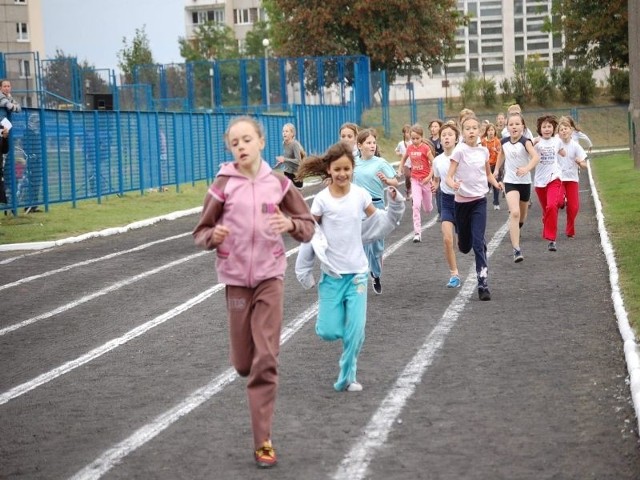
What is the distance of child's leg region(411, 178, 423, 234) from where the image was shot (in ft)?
66.1

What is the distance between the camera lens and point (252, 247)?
24.2ft

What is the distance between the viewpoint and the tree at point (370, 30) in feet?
243

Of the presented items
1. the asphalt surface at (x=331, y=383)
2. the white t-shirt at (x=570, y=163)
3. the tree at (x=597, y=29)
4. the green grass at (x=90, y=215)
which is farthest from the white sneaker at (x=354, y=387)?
the tree at (x=597, y=29)

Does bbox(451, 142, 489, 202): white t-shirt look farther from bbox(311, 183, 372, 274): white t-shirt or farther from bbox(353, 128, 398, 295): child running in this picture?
bbox(311, 183, 372, 274): white t-shirt

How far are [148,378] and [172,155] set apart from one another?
25.9 m

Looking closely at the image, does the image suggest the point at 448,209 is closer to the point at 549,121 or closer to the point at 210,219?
the point at 549,121

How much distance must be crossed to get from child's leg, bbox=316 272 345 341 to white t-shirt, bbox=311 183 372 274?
11 cm

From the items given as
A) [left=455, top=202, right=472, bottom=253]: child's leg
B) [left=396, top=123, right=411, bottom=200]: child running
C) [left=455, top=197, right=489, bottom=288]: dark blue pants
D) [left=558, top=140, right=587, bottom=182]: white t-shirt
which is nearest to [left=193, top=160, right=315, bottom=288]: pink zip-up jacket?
[left=455, top=197, right=489, bottom=288]: dark blue pants

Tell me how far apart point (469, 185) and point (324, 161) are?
16.7 feet

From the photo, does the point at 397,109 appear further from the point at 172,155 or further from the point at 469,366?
the point at 469,366

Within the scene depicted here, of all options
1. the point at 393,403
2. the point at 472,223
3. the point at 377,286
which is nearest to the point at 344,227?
the point at 393,403

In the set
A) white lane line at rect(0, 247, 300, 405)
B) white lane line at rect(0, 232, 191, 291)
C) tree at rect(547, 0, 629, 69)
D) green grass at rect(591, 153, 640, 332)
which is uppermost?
tree at rect(547, 0, 629, 69)

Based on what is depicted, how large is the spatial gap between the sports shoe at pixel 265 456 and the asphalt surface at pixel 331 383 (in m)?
0.08

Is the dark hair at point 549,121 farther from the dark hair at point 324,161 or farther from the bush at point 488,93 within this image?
the bush at point 488,93
